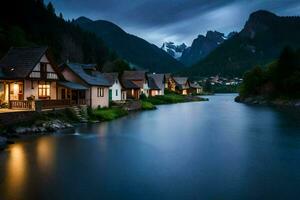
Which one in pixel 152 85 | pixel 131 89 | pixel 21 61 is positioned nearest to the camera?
pixel 21 61

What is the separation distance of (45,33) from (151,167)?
90880 mm

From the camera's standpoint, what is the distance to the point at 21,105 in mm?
33594

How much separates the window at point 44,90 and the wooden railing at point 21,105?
4.13m

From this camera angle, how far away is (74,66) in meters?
47.0

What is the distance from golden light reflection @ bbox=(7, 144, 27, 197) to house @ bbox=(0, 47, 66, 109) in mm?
12314

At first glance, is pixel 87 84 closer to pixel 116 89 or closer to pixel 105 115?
pixel 105 115

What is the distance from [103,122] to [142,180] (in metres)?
24.7

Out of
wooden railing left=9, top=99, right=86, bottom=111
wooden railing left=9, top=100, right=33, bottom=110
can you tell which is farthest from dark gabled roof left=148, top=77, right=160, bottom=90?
wooden railing left=9, top=100, right=33, bottom=110

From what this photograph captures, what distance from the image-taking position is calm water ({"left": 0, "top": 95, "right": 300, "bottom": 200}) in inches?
553

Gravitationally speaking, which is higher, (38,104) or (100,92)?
(100,92)

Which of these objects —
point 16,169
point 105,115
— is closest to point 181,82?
point 105,115

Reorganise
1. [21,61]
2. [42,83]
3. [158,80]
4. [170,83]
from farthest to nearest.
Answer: [170,83] < [158,80] < [42,83] < [21,61]

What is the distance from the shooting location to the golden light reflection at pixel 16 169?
576 inches

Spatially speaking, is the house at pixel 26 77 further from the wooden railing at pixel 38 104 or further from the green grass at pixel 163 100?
the green grass at pixel 163 100
